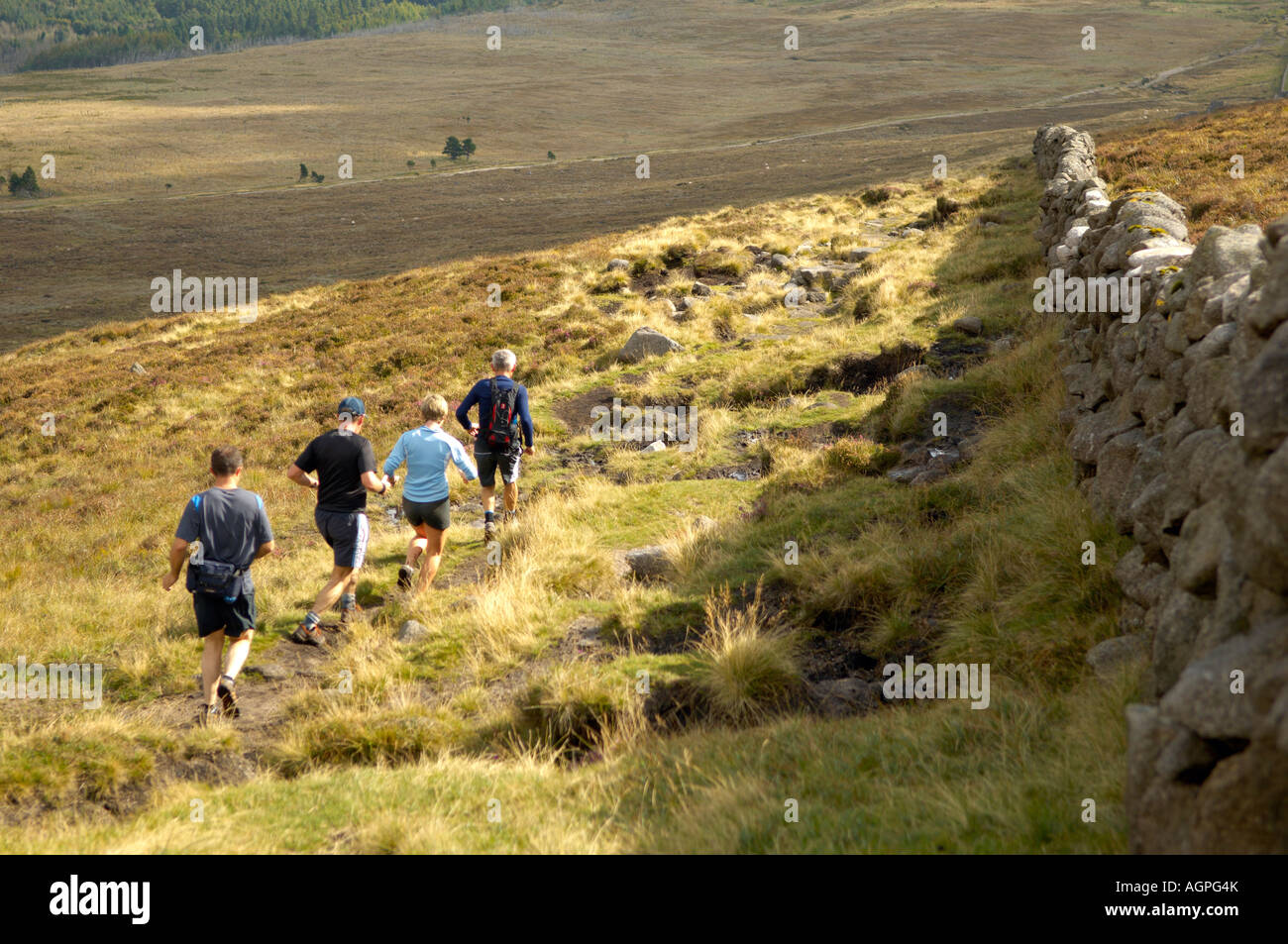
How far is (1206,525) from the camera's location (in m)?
4.14

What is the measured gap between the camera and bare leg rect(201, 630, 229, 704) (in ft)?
24.3

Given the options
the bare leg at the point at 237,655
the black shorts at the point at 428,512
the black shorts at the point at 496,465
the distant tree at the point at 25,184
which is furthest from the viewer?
the distant tree at the point at 25,184

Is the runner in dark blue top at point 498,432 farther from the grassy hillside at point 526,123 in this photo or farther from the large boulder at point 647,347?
the grassy hillside at point 526,123

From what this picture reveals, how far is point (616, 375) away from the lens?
17438mm

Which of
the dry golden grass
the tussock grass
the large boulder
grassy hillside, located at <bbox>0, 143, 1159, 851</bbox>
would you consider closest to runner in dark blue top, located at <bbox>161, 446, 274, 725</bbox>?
grassy hillside, located at <bbox>0, 143, 1159, 851</bbox>

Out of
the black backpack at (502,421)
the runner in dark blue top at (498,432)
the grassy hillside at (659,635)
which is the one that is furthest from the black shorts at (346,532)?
the black backpack at (502,421)

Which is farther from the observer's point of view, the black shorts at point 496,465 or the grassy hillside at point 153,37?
the grassy hillside at point 153,37

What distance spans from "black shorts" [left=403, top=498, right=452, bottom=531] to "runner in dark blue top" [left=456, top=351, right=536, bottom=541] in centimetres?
136

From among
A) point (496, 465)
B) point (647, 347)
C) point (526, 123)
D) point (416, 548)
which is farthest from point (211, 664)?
A: point (526, 123)

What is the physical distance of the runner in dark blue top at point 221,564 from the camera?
729cm

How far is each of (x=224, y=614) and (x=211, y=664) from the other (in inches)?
16.6

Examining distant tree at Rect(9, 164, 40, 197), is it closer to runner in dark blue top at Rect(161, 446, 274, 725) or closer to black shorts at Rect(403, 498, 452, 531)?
black shorts at Rect(403, 498, 452, 531)

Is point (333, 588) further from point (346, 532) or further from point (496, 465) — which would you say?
point (496, 465)
